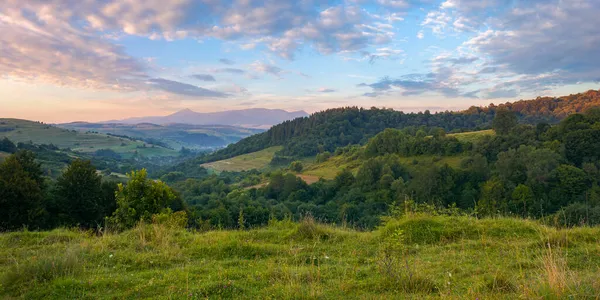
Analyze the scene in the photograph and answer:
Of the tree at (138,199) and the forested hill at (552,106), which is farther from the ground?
the forested hill at (552,106)

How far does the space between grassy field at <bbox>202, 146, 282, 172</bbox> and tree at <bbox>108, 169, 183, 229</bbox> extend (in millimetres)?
129614

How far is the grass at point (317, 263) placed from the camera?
4.88 meters

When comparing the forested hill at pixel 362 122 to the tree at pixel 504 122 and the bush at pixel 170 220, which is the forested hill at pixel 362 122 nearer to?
the tree at pixel 504 122

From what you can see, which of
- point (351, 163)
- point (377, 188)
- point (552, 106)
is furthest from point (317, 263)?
point (552, 106)

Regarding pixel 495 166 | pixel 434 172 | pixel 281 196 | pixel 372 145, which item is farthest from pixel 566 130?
pixel 281 196

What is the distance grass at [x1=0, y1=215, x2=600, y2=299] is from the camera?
488 centimetres

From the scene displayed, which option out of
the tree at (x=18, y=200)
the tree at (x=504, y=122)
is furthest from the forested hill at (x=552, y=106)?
the tree at (x=18, y=200)

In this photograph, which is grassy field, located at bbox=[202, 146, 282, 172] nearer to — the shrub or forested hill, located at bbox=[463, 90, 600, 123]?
forested hill, located at bbox=[463, 90, 600, 123]

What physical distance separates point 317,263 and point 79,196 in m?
24.1

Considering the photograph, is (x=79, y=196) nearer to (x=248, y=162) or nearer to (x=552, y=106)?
(x=248, y=162)

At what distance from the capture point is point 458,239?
8.08m

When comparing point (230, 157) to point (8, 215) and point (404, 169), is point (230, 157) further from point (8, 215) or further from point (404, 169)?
point (8, 215)

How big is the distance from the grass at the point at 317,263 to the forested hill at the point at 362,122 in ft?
415

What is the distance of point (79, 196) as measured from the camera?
77.4ft
